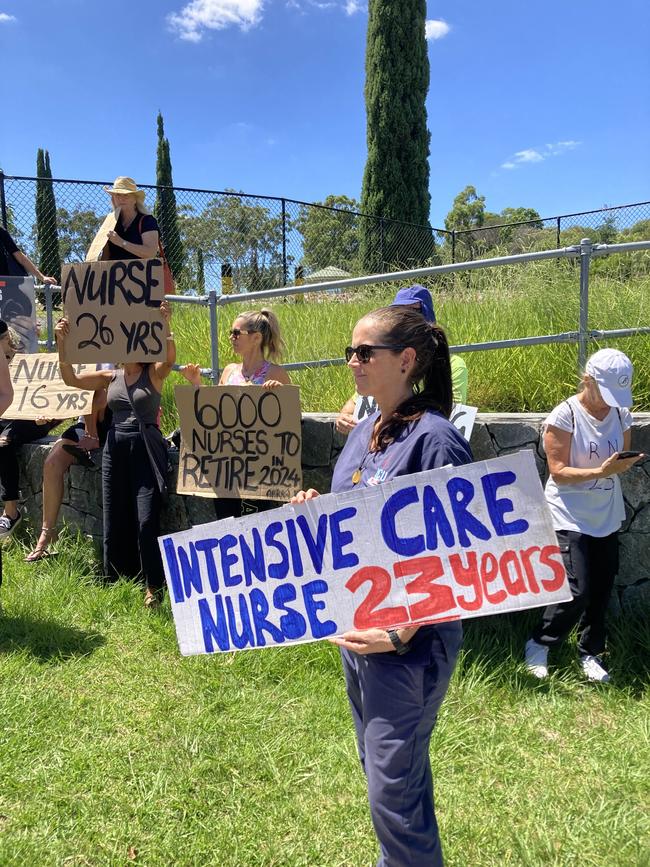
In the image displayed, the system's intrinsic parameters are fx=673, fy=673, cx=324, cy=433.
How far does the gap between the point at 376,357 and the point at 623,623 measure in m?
2.66

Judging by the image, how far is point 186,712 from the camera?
3.23m

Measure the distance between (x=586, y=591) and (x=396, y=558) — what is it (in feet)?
6.63

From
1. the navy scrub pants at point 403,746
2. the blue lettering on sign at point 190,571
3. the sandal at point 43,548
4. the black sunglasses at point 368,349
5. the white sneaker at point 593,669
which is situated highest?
the black sunglasses at point 368,349

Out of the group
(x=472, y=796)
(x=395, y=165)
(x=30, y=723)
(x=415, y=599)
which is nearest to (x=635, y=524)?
(x=472, y=796)

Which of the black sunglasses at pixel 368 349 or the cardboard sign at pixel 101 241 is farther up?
the cardboard sign at pixel 101 241

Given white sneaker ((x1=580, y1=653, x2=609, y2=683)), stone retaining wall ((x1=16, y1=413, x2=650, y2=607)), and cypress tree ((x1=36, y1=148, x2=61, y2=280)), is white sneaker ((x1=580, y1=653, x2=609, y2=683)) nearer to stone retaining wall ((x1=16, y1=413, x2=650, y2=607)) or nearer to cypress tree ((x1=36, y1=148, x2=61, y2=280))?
stone retaining wall ((x1=16, y1=413, x2=650, y2=607))

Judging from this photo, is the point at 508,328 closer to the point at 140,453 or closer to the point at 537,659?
the point at 537,659

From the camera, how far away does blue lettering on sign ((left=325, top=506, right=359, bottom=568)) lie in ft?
6.01

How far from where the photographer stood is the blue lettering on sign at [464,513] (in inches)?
67.4

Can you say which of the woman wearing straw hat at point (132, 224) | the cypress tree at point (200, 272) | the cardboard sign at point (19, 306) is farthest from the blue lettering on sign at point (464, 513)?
the cypress tree at point (200, 272)

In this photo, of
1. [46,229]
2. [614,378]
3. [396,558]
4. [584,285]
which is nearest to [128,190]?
[584,285]

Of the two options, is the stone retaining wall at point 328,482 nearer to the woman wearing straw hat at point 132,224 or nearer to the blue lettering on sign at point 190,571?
the woman wearing straw hat at point 132,224

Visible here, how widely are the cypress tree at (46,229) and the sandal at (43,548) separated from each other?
6.12 m

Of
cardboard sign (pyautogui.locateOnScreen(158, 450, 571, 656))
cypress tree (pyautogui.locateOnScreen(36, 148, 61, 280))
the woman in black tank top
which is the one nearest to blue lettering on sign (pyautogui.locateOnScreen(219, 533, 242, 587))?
cardboard sign (pyautogui.locateOnScreen(158, 450, 571, 656))
